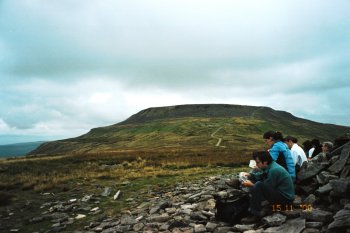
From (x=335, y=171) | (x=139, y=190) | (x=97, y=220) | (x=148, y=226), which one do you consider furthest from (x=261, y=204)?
(x=139, y=190)

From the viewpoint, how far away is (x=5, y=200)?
20750mm

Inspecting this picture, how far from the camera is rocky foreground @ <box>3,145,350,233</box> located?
9470 millimetres

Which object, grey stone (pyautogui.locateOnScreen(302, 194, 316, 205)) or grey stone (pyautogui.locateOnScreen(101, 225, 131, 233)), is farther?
grey stone (pyautogui.locateOnScreen(101, 225, 131, 233))

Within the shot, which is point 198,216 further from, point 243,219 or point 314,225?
point 314,225

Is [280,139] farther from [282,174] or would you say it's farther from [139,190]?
[139,190]

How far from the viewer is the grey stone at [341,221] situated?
8289 mm

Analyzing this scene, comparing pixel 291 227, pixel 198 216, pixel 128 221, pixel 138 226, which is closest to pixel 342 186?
pixel 291 227

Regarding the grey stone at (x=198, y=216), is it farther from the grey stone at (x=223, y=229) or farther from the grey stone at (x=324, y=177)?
the grey stone at (x=324, y=177)

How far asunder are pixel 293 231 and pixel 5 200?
1858 centimetres

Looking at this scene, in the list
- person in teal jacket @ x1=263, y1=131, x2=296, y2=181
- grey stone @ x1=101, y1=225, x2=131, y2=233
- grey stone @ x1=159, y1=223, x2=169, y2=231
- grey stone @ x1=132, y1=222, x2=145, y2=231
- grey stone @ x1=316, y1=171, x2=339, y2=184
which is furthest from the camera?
grey stone @ x1=101, y1=225, x2=131, y2=233

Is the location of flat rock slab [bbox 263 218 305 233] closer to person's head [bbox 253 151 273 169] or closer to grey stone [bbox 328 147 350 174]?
person's head [bbox 253 151 273 169]

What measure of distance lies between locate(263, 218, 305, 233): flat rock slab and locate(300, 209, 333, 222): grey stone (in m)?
0.25

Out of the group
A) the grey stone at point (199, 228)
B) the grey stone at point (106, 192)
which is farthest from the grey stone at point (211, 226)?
the grey stone at point (106, 192)

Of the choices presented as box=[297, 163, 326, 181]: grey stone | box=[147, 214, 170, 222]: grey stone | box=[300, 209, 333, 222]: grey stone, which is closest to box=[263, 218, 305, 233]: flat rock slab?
box=[300, 209, 333, 222]: grey stone
